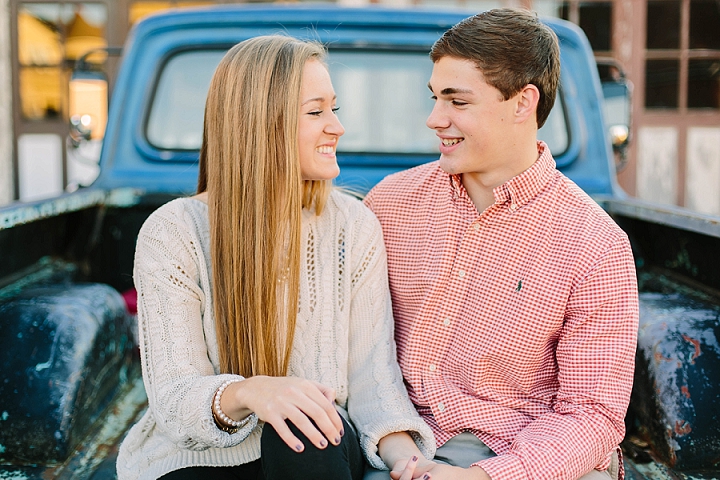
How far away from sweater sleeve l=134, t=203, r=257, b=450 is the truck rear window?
50.3 inches

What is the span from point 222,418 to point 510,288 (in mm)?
657

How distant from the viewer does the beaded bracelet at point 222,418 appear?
148 centimetres

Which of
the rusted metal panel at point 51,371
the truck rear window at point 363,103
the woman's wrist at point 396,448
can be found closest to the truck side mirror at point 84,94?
the truck rear window at point 363,103

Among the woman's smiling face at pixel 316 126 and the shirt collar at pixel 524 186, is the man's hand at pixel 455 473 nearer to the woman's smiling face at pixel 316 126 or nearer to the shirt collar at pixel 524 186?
the shirt collar at pixel 524 186

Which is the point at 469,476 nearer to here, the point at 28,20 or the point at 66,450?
the point at 66,450

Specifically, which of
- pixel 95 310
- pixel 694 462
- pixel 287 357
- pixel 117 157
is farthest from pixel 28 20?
pixel 694 462

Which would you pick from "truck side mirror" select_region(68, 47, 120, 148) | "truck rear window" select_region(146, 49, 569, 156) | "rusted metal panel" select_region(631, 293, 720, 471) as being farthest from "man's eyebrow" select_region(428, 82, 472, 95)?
"truck side mirror" select_region(68, 47, 120, 148)

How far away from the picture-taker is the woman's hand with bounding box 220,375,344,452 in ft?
4.48

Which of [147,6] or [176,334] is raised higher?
[147,6]

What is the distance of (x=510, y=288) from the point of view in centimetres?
164

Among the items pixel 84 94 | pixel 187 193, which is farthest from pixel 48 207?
pixel 84 94

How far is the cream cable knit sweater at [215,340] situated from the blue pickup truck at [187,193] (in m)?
0.23

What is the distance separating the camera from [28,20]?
7.70m

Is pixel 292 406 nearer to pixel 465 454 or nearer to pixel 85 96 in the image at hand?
pixel 465 454
